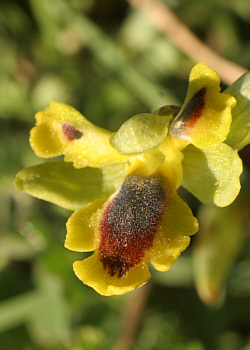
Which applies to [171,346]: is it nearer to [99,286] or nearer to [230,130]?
[99,286]

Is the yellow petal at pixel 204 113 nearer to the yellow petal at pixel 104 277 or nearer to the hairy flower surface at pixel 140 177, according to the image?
the hairy flower surface at pixel 140 177

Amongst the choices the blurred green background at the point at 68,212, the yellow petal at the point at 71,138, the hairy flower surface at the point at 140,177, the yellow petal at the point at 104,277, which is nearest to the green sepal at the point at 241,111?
the hairy flower surface at the point at 140,177

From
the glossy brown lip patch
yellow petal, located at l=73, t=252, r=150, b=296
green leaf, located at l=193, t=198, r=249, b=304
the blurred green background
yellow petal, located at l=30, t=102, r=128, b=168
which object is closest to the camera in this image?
yellow petal, located at l=73, t=252, r=150, b=296

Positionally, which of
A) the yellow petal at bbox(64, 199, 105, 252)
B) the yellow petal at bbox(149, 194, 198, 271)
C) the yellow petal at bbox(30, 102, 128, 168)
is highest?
the yellow petal at bbox(149, 194, 198, 271)

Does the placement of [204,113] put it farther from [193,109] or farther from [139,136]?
[139,136]

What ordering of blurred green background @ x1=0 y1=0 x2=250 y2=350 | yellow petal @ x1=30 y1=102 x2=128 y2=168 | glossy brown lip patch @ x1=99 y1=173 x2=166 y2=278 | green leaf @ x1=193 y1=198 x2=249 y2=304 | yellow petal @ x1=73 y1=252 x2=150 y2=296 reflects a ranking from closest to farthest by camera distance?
yellow petal @ x1=73 y1=252 x2=150 y2=296
glossy brown lip patch @ x1=99 y1=173 x2=166 y2=278
yellow petal @ x1=30 y1=102 x2=128 y2=168
green leaf @ x1=193 y1=198 x2=249 y2=304
blurred green background @ x1=0 y1=0 x2=250 y2=350

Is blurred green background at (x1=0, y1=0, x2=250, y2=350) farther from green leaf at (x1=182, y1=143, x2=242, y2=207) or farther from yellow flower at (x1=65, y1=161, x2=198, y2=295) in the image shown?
yellow flower at (x1=65, y1=161, x2=198, y2=295)

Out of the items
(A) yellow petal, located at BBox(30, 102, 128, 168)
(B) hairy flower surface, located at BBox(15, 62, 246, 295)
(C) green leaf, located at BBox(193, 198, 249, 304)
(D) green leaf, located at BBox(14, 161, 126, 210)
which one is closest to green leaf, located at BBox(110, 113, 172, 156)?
(B) hairy flower surface, located at BBox(15, 62, 246, 295)
